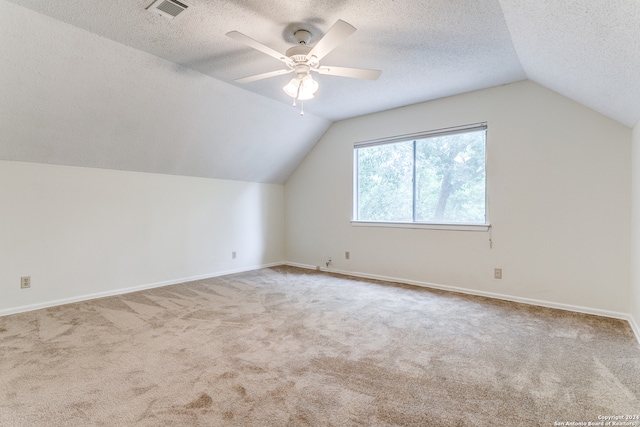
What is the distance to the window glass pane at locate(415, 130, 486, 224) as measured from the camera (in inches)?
149

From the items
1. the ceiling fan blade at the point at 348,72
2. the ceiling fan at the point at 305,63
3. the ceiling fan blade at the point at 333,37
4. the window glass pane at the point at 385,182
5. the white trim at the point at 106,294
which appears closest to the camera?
the ceiling fan blade at the point at 333,37

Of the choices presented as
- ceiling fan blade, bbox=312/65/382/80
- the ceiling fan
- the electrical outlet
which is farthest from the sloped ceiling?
the electrical outlet

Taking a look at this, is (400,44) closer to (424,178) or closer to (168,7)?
(168,7)

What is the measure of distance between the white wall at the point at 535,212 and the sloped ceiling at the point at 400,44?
230mm

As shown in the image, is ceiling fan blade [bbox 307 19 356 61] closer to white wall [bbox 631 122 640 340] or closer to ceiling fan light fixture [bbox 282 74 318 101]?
ceiling fan light fixture [bbox 282 74 318 101]

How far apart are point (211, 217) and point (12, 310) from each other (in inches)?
91.7

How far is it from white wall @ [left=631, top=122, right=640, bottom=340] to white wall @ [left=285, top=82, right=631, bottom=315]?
0.11 meters

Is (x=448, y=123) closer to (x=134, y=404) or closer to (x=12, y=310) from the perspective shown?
(x=134, y=404)

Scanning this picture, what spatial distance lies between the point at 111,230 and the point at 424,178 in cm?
394

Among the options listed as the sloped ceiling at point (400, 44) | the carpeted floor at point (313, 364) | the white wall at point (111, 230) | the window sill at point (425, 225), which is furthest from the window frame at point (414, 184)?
the white wall at point (111, 230)

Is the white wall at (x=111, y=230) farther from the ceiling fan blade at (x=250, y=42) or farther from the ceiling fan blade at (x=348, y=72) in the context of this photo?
the ceiling fan blade at (x=348, y=72)

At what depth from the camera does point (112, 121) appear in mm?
3268

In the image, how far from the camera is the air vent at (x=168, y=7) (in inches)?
82.1

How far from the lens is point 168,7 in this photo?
213 centimetres
